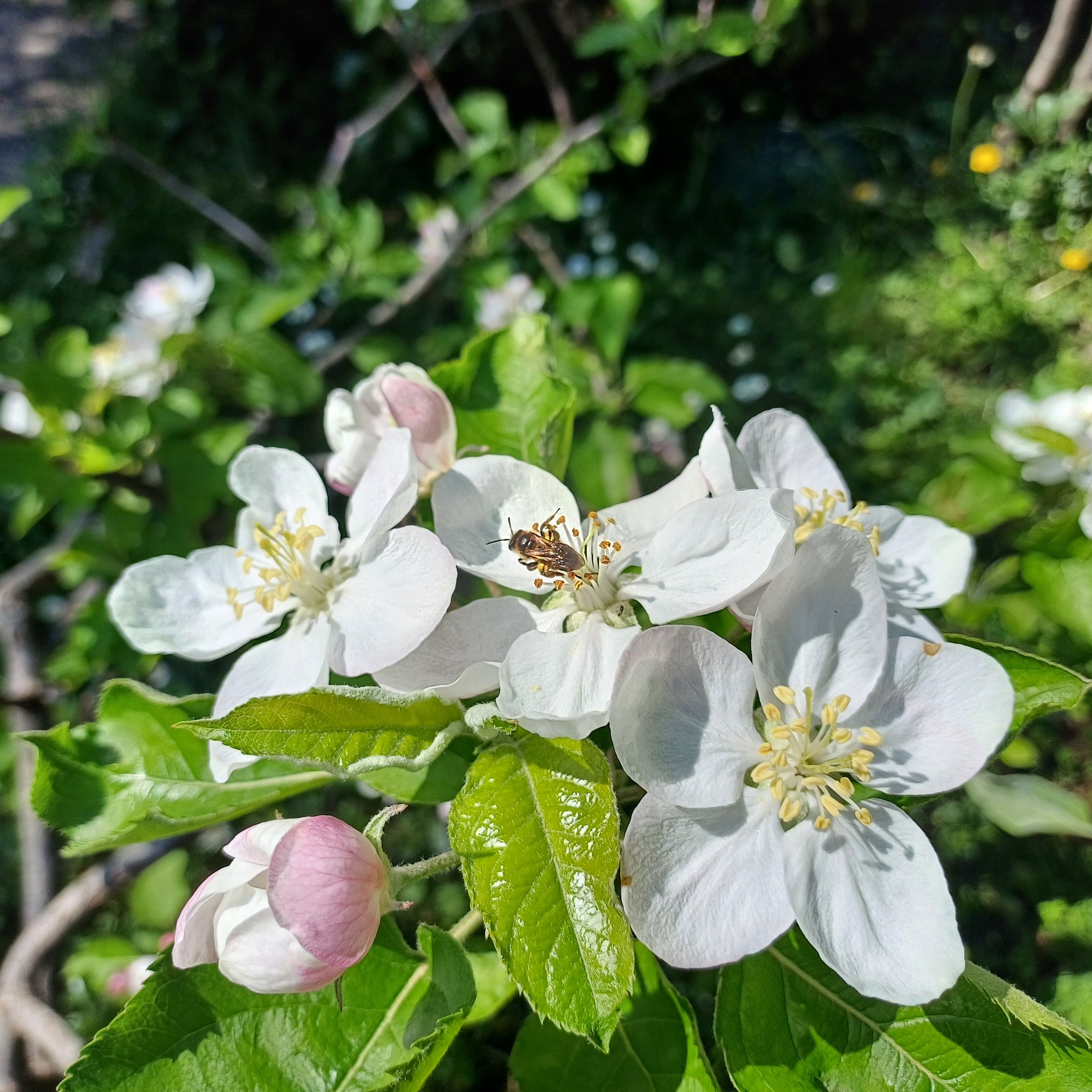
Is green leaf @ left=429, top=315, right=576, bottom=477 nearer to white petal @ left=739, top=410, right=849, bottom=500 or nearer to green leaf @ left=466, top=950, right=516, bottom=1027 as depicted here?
white petal @ left=739, top=410, right=849, bottom=500

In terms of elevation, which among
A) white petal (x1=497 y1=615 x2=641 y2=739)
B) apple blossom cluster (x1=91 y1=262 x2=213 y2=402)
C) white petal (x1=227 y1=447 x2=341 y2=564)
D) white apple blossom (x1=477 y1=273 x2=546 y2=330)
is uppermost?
white petal (x1=227 y1=447 x2=341 y2=564)

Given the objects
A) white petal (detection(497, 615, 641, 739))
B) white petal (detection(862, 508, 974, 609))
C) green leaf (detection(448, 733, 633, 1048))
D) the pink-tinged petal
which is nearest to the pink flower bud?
the pink-tinged petal

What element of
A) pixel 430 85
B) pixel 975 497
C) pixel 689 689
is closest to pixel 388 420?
pixel 689 689

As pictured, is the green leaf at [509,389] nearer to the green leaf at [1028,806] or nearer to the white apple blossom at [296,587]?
the white apple blossom at [296,587]

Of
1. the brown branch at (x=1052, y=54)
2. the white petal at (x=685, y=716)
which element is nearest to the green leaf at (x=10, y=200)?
the white petal at (x=685, y=716)

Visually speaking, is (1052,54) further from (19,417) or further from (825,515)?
(19,417)
